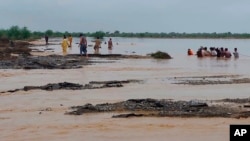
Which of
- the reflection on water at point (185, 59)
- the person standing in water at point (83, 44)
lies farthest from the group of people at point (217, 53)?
the person standing in water at point (83, 44)

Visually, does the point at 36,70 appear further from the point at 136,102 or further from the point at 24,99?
the point at 136,102

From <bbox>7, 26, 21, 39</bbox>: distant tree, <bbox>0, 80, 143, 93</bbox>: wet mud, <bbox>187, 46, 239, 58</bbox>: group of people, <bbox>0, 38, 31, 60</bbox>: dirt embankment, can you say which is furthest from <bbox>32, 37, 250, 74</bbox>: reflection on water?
<bbox>7, 26, 21, 39</bbox>: distant tree

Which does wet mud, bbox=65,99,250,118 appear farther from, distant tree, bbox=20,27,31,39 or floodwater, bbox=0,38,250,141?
distant tree, bbox=20,27,31,39

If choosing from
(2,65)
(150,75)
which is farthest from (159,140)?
(2,65)

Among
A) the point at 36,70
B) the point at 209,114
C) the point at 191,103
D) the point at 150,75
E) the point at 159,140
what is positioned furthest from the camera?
the point at 36,70

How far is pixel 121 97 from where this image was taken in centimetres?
1340

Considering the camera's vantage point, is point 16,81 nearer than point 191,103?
No

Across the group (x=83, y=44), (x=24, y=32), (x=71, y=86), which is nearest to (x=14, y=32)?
(x=24, y=32)

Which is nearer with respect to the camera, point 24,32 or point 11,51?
point 11,51

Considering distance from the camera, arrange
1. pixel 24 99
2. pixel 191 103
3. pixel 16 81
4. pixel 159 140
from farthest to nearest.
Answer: pixel 16 81, pixel 24 99, pixel 191 103, pixel 159 140

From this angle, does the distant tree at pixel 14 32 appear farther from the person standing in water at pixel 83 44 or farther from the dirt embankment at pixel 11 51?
the person standing in water at pixel 83 44

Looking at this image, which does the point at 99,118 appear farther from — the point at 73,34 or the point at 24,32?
the point at 73,34

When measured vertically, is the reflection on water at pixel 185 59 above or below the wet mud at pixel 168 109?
below

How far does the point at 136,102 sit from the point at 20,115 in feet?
9.08
